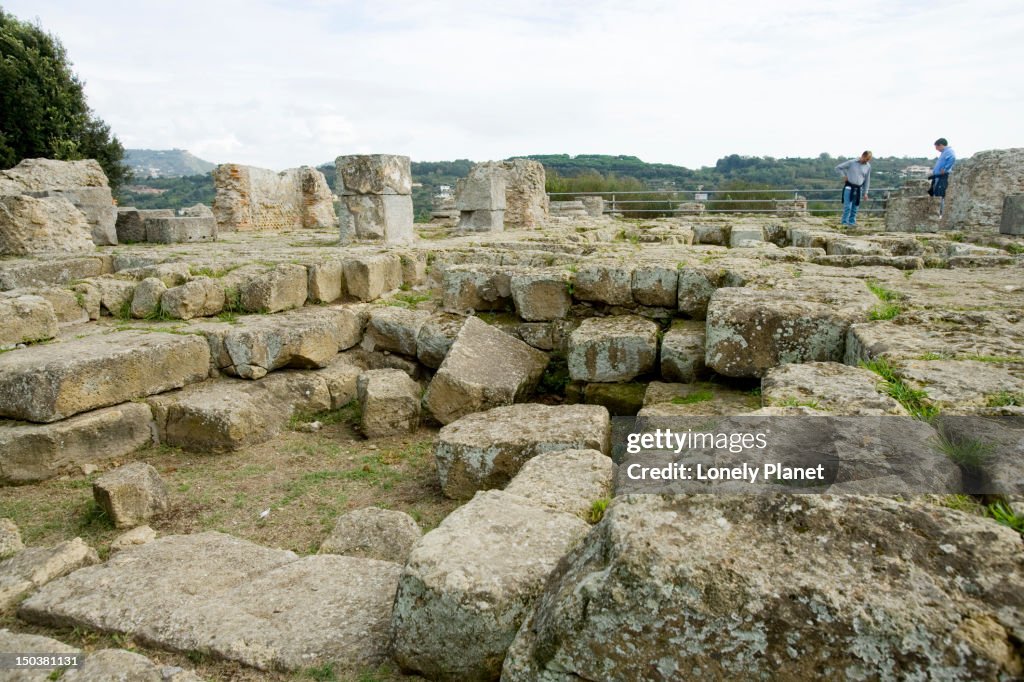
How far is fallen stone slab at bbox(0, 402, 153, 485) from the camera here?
4.82 m

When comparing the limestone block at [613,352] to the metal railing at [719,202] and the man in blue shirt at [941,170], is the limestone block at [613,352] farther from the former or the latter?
the metal railing at [719,202]

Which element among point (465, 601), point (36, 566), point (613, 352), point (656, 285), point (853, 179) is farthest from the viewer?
point (853, 179)

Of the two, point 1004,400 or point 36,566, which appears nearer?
point 1004,400

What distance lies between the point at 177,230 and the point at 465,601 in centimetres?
1126

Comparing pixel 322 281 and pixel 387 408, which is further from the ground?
pixel 322 281

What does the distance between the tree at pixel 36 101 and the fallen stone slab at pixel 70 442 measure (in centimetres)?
1952

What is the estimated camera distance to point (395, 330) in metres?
6.85

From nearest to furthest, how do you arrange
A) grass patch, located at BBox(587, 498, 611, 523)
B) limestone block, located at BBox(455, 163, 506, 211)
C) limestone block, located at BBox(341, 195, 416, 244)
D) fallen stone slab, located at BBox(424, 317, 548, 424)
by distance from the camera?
grass patch, located at BBox(587, 498, 611, 523), fallen stone slab, located at BBox(424, 317, 548, 424), limestone block, located at BBox(341, 195, 416, 244), limestone block, located at BBox(455, 163, 506, 211)

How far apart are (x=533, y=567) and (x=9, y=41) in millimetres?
26427

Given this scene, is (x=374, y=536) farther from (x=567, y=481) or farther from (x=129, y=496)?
(x=129, y=496)

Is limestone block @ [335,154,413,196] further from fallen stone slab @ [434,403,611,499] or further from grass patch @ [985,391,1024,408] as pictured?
grass patch @ [985,391,1024,408]

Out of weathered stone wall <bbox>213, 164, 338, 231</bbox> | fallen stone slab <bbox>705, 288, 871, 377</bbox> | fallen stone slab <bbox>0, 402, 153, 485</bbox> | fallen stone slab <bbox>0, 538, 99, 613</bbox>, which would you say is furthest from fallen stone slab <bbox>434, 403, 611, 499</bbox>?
weathered stone wall <bbox>213, 164, 338, 231</bbox>

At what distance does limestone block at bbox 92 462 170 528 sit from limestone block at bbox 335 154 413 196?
6.36 meters

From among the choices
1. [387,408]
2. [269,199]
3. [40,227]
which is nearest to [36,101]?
[269,199]
